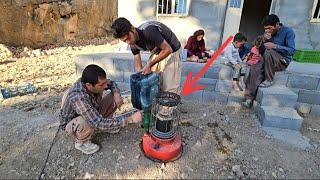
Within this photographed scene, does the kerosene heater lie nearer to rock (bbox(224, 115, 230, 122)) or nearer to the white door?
rock (bbox(224, 115, 230, 122))

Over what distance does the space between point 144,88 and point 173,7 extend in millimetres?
3190

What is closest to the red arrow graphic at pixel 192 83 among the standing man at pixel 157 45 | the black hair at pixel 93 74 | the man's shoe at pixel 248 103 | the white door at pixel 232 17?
the man's shoe at pixel 248 103

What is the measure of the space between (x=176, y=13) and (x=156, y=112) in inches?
135

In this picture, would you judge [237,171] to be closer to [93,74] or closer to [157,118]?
[157,118]

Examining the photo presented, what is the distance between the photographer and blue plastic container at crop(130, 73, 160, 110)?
3016 mm

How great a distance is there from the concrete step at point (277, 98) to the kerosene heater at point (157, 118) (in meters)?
1.80

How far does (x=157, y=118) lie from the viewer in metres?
2.84

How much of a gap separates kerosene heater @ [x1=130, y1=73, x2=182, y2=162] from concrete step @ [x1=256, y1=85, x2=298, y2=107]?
1801mm

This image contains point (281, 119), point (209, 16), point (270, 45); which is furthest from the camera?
point (209, 16)

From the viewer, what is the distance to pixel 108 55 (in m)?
4.69

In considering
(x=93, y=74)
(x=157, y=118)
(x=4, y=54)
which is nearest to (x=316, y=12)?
(x=157, y=118)

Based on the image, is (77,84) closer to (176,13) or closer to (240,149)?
(240,149)

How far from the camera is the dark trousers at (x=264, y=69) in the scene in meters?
4.08

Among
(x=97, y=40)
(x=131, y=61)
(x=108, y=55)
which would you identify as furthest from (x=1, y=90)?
(x=97, y=40)
